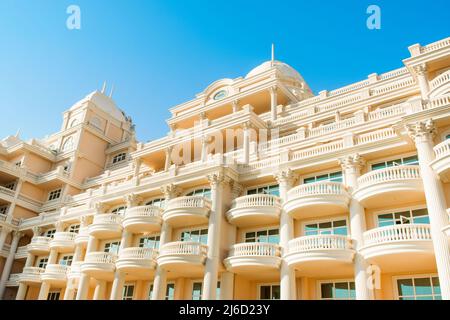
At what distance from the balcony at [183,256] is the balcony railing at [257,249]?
204 centimetres

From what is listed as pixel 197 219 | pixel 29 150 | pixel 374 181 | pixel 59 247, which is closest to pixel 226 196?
pixel 197 219

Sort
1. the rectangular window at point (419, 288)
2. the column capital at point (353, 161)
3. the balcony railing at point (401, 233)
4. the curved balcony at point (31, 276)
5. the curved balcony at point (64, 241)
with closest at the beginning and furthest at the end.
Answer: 1. the balcony railing at point (401, 233)
2. the rectangular window at point (419, 288)
3. the column capital at point (353, 161)
4. the curved balcony at point (64, 241)
5. the curved balcony at point (31, 276)

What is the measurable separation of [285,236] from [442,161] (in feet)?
29.8

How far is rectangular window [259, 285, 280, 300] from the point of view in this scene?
2341 cm

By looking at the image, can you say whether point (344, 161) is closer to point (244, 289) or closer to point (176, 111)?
point (244, 289)

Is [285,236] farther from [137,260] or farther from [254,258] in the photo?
[137,260]

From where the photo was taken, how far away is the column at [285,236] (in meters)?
20.9

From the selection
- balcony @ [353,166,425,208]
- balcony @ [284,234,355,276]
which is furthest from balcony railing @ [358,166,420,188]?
balcony @ [284,234,355,276]

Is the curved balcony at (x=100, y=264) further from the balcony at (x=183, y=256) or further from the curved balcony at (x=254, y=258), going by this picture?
the curved balcony at (x=254, y=258)

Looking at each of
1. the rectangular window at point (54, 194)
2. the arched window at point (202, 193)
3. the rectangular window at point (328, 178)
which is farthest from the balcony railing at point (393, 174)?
the rectangular window at point (54, 194)

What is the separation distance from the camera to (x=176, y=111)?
137 feet

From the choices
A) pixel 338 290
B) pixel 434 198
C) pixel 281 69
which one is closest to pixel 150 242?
pixel 338 290

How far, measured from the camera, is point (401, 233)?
17.9 metres

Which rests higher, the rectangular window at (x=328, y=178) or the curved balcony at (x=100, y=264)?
the rectangular window at (x=328, y=178)
